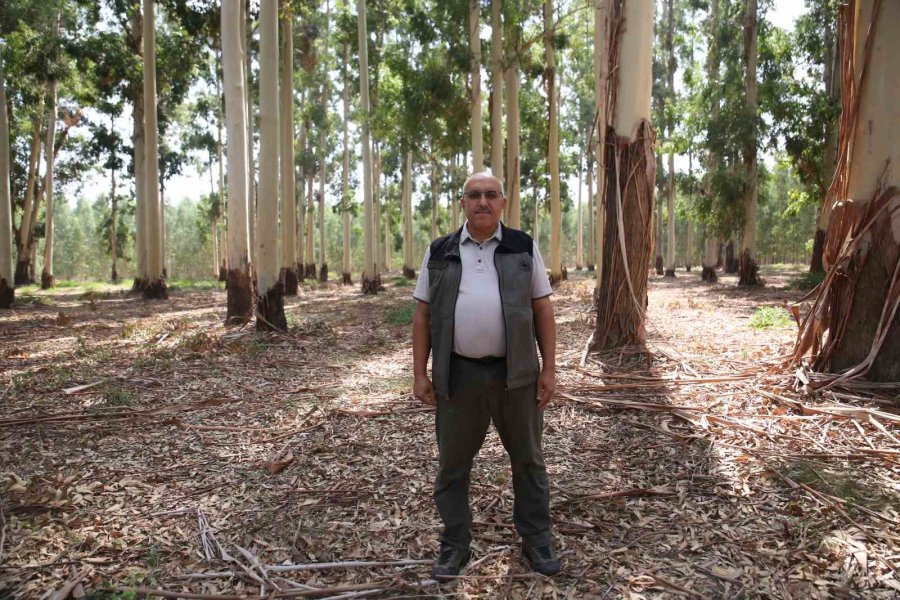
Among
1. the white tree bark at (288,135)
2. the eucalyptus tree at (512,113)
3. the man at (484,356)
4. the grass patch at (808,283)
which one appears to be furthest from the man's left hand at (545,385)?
the white tree bark at (288,135)

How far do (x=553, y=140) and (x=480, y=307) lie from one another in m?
16.3

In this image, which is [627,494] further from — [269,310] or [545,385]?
[269,310]

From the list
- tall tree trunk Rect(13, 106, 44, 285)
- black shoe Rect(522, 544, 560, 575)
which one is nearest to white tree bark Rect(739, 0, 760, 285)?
black shoe Rect(522, 544, 560, 575)

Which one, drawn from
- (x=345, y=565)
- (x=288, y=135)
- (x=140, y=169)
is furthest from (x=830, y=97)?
(x=140, y=169)

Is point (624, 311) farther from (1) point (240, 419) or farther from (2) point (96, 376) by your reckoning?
(2) point (96, 376)

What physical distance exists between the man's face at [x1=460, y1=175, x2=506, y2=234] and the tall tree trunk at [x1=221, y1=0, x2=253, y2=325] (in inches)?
289

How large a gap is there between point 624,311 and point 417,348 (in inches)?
164

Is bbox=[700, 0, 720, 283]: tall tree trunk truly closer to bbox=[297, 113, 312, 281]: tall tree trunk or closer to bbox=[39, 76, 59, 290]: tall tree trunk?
bbox=[297, 113, 312, 281]: tall tree trunk

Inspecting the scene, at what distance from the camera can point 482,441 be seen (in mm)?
2639

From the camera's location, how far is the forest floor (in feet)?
8.59

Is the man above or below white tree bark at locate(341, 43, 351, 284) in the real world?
below

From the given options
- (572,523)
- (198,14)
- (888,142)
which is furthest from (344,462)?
(198,14)

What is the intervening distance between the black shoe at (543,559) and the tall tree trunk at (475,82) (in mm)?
11758

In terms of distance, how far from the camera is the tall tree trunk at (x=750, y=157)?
15422 mm
